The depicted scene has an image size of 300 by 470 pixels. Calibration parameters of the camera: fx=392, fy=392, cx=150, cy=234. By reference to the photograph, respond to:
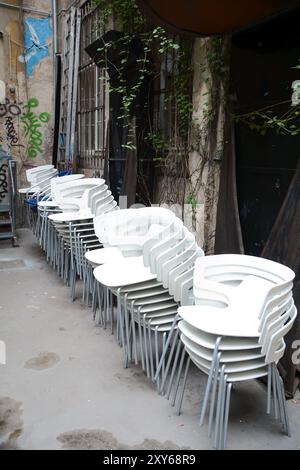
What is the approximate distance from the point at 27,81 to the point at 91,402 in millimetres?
7699

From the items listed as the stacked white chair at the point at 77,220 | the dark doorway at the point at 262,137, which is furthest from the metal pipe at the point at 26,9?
the dark doorway at the point at 262,137

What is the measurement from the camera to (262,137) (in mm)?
3553

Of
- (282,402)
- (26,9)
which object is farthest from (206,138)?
(26,9)

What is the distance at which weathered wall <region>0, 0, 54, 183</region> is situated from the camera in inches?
324

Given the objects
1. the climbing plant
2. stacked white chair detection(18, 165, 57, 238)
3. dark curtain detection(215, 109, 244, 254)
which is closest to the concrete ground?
dark curtain detection(215, 109, 244, 254)

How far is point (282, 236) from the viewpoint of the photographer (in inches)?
118

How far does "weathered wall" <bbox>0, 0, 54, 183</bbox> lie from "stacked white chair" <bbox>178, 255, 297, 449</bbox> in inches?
279

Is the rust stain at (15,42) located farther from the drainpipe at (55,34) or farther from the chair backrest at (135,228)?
the chair backrest at (135,228)

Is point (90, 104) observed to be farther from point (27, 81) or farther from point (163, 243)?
point (163, 243)

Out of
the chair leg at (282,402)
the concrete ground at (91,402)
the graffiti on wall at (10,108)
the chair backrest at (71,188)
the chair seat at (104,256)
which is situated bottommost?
the concrete ground at (91,402)

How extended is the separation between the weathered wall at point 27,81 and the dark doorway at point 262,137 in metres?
5.95

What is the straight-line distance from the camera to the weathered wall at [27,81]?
822cm

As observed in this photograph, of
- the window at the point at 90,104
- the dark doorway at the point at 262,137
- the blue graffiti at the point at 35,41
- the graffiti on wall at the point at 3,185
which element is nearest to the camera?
the dark doorway at the point at 262,137

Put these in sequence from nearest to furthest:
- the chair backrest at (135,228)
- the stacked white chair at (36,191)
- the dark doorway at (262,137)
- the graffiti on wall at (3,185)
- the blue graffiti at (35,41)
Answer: the dark doorway at (262,137) < the chair backrest at (135,228) < the stacked white chair at (36,191) < the graffiti on wall at (3,185) < the blue graffiti at (35,41)
